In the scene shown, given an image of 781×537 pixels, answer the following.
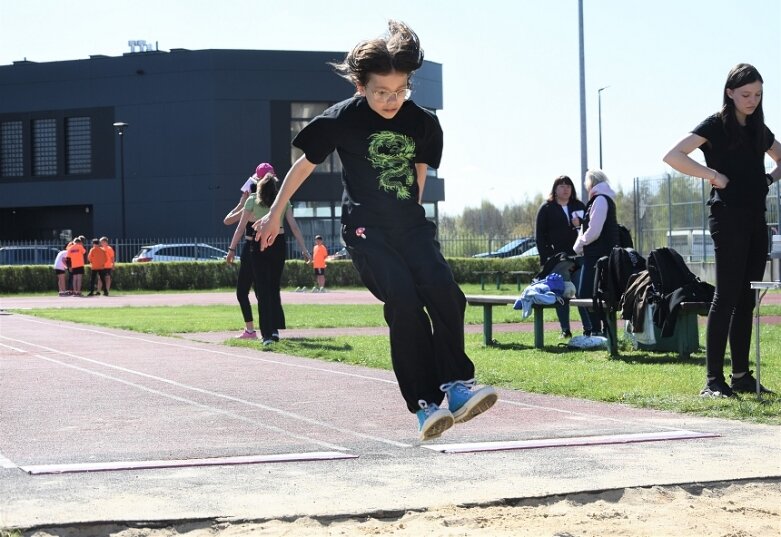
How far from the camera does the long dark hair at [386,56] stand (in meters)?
6.34

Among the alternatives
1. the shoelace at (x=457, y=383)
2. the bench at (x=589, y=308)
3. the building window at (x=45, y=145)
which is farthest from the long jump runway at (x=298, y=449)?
the building window at (x=45, y=145)

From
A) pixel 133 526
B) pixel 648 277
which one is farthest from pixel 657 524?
pixel 648 277

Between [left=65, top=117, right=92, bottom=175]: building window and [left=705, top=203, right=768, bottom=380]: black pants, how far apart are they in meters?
57.0

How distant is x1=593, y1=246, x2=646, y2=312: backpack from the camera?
12.9m

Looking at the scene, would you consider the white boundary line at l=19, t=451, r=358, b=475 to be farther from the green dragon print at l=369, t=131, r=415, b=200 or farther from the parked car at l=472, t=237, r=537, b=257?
A: the parked car at l=472, t=237, r=537, b=257

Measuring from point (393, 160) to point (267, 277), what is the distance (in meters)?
9.21

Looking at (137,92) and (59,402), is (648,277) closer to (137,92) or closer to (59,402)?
(59,402)

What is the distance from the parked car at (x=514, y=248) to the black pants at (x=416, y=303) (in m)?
48.7

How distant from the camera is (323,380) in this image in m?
11.5

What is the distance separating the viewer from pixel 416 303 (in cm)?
629

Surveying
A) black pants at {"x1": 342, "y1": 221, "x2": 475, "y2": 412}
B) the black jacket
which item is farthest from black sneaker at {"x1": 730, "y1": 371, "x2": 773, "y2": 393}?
the black jacket

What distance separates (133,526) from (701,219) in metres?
33.5

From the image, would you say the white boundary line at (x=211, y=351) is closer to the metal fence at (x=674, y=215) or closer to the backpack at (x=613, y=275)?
the backpack at (x=613, y=275)

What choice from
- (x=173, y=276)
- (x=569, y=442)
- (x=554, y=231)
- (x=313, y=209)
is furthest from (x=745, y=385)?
(x=313, y=209)
